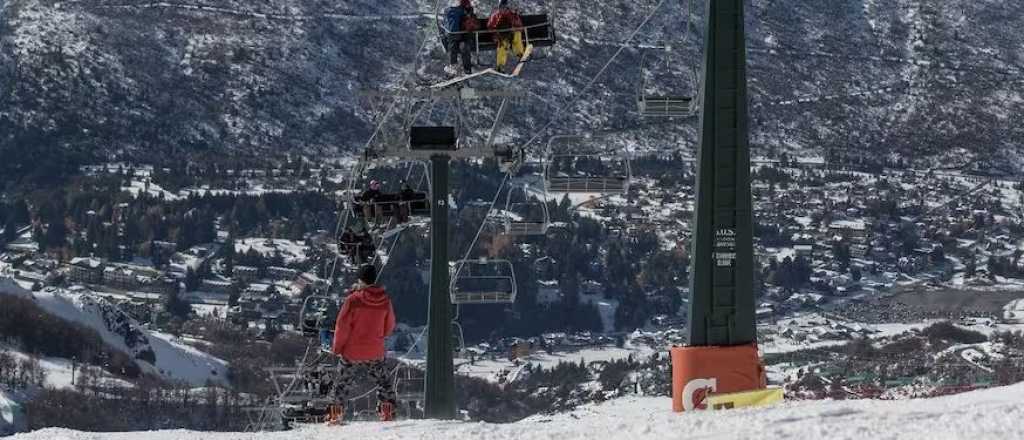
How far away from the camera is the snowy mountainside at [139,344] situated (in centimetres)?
14338

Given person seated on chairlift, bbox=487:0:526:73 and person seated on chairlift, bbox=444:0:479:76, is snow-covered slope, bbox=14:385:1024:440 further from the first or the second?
person seated on chairlift, bbox=444:0:479:76

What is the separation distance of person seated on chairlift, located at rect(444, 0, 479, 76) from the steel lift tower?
27.5 ft

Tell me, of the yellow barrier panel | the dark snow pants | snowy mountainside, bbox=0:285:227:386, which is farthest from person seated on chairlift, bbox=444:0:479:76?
snowy mountainside, bbox=0:285:227:386

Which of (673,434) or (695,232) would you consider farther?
(695,232)

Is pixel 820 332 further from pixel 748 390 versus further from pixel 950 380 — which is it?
pixel 748 390

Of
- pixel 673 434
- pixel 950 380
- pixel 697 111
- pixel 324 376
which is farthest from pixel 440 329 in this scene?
pixel 950 380

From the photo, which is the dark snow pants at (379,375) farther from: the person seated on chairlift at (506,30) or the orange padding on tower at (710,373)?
the orange padding on tower at (710,373)

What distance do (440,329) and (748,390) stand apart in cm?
1215

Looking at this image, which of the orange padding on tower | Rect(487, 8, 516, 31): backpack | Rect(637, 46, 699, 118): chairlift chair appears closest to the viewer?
the orange padding on tower

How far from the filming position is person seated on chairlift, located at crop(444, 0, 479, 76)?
27.3m

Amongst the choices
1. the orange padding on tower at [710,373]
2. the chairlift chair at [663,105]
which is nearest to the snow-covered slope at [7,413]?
the chairlift chair at [663,105]

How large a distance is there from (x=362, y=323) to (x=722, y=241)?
6235 millimetres

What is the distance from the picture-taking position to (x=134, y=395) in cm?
12356

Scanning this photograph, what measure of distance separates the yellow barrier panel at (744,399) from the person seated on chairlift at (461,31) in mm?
9804
